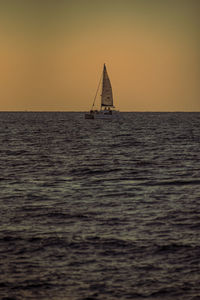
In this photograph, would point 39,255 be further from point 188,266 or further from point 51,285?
point 188,266

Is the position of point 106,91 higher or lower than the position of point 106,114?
higher

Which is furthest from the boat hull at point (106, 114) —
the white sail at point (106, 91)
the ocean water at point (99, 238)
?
the ocean water at point (99, 238)

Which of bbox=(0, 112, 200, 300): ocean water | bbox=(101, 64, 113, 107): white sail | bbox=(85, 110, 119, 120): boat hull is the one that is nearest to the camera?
bbox=(0, 112, 200, 300): ocean water

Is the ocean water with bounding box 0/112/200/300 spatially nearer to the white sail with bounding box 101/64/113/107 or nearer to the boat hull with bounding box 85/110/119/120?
the white sail with bounding box 101/64/113/107

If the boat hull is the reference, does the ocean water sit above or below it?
below

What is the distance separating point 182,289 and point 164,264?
173cm

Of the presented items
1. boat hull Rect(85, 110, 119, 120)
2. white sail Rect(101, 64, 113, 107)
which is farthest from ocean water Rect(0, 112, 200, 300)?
boat hull Rect(85, 110, 119, 120)

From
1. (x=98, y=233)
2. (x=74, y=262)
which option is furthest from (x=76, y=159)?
(x=74, y=262)

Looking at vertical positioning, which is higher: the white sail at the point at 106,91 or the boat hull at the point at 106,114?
the white sail at the point at 106,91

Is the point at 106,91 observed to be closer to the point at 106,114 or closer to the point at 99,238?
the point at 106,114

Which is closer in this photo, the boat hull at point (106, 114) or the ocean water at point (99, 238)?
the ocean water at point (99, 238)

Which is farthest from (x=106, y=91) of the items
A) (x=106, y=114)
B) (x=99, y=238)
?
(x=99, y=238)

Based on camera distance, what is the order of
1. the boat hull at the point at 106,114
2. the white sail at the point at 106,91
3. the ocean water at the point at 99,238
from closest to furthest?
the ocean water at the point at 99,238
the white sail at the point at 106,91
the boat hull at the point at 106,114

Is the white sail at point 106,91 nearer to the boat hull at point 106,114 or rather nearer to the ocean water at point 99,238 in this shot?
the boat hull at point 106,114
